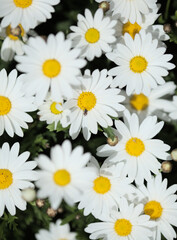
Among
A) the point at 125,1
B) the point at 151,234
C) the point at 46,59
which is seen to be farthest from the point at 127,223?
the point at 125,1

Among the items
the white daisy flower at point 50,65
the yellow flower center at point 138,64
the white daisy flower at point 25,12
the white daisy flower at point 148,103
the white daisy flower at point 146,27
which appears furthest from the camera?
the white daisy flower at point 148,103

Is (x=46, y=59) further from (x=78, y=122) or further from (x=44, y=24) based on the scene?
(x=44, y=24)

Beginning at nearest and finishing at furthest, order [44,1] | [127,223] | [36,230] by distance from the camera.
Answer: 1. [44,1]
2. [127,223]
3. [36,230]

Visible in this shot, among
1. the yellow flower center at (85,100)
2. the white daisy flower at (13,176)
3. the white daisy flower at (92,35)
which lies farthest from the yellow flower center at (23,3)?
the white daisy flower at (13,176)

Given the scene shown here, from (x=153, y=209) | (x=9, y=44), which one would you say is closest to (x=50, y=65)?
(x=9, y=44)

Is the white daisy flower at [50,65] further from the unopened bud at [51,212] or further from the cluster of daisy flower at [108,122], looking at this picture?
the unopened bud at [51,212]

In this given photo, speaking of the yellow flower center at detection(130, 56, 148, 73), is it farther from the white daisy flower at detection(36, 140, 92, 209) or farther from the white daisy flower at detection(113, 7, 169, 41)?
the white daisy flower at detection(36, 140, 92, 209)
